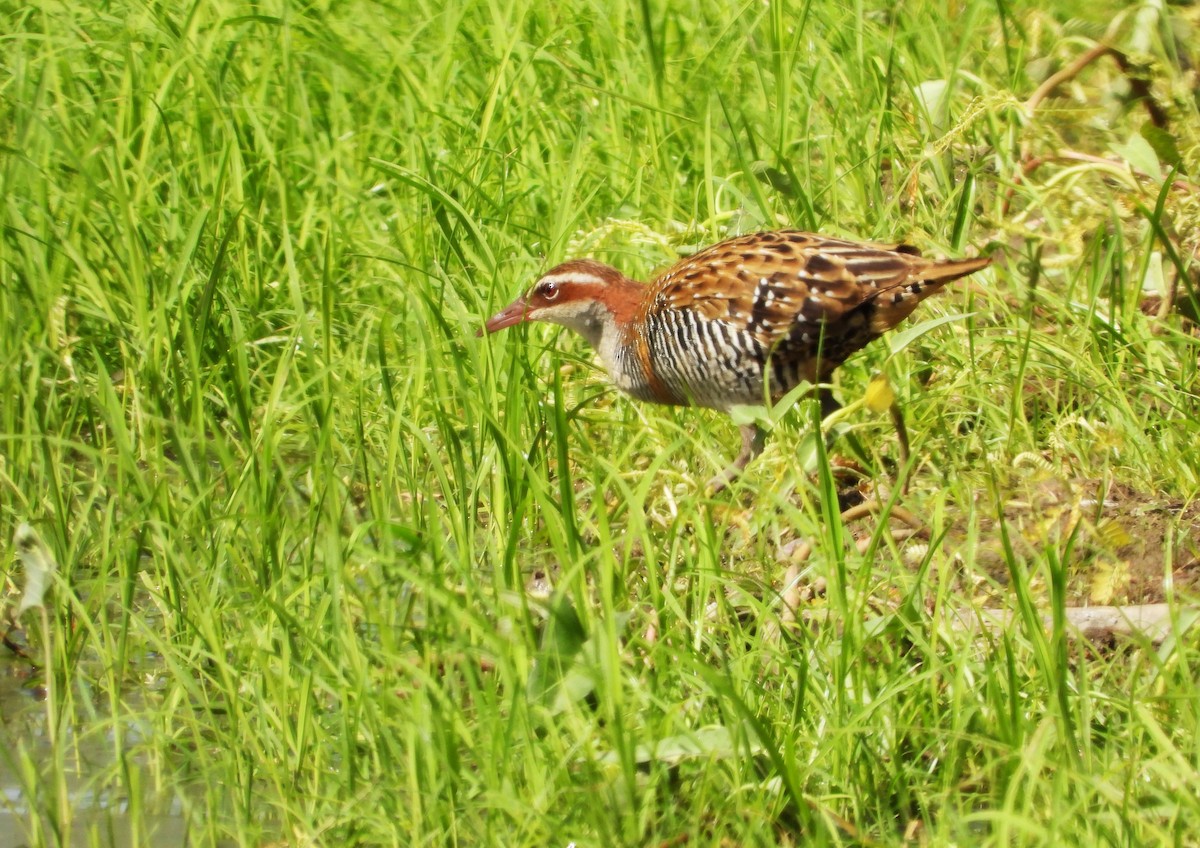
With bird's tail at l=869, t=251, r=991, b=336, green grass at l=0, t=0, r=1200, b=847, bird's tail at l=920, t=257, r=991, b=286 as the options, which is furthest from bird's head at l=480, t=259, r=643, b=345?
bird's tail at l=920, t=257, r=991, b=286

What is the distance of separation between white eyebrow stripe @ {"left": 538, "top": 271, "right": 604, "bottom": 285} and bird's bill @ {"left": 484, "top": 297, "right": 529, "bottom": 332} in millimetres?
119

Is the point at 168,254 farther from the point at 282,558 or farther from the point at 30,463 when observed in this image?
the point at 282,558

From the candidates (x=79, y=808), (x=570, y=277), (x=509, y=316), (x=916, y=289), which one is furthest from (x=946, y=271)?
(x=79, y=808)

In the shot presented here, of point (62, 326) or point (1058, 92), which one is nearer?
point (62, 326)

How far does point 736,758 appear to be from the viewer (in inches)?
133

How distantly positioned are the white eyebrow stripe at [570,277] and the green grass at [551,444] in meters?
0.19

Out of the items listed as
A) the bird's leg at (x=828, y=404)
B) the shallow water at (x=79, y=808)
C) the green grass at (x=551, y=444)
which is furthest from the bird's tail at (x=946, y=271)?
the shallow water at (x=79, y=808)

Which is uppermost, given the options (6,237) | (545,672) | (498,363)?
(6,237)

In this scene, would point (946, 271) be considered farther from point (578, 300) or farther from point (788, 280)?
point (578, 300)

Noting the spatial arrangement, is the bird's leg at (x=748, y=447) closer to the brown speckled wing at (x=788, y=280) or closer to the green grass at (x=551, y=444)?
the green grass at (x=551, y=444)

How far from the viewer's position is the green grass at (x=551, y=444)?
11.5 feet

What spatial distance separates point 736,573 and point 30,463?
6.95 feet

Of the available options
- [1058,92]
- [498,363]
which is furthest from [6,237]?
[1058,92]

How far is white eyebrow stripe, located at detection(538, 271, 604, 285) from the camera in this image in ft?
18.0
